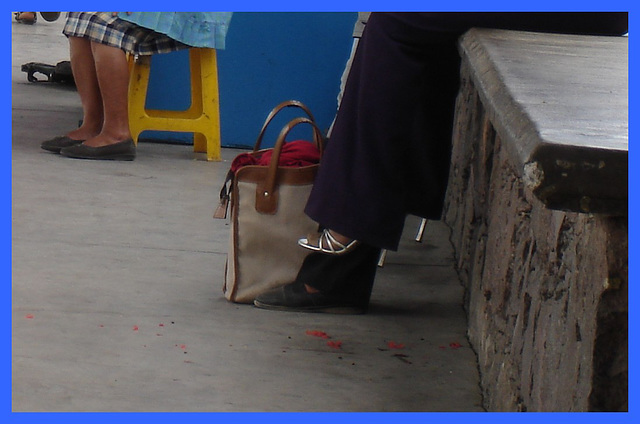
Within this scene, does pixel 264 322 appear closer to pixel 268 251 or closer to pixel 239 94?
pixel 268 251

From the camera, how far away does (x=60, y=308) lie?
253cm

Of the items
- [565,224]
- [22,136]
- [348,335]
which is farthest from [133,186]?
[565,224]

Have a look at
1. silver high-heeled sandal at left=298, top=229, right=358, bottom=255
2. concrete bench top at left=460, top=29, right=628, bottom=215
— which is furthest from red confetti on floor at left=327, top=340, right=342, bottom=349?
concrete bench top at left=460, top=29, right=628, bottom=215

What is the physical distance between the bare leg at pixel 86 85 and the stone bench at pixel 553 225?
251 cm

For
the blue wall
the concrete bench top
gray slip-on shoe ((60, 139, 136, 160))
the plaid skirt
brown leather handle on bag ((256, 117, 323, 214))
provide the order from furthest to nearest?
the blue wall → gray slip-on shoe ((60, 139, 136, 160)) → the plaid skirt → brown leather handle on bag ((256, 117, 323, 214)) → the concrete bench top

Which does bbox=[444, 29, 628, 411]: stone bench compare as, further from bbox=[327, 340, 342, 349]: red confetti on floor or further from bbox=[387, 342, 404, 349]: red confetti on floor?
bbox=[327, 340, 342, 349]: red confetti on floor

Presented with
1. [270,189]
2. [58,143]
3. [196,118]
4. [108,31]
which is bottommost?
[58,143]

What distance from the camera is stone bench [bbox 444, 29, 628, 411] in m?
1.02

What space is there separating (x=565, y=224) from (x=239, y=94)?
371 cm

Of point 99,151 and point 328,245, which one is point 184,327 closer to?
point 328,245

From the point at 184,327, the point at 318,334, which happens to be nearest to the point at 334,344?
the point at 318,334

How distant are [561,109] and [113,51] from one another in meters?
3.38

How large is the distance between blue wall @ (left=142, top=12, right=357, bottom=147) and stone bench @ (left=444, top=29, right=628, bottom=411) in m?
2.54

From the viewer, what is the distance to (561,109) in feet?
4.06
